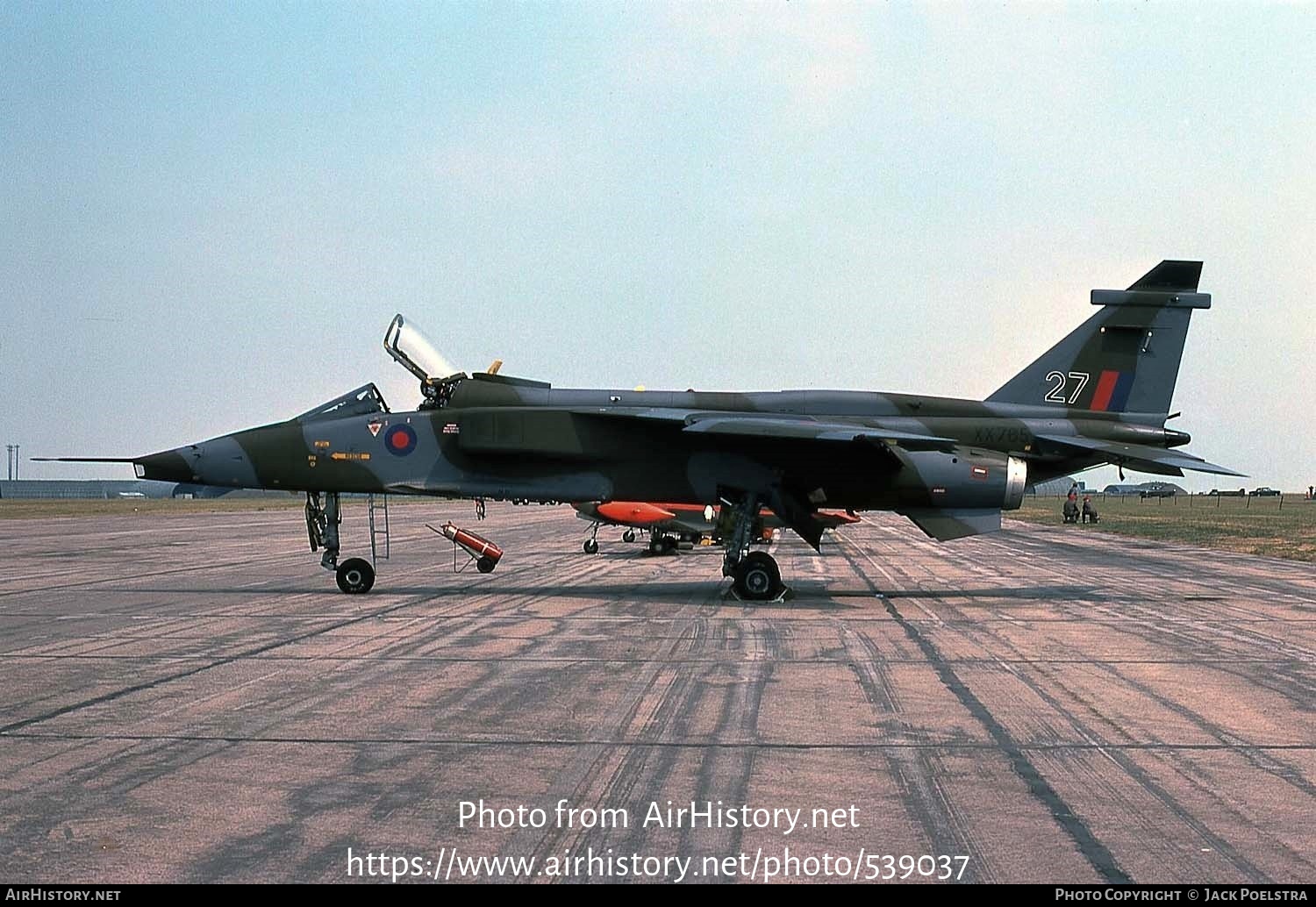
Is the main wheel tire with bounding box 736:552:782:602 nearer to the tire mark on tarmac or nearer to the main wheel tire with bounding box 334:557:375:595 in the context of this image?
the tire mark on tarmac

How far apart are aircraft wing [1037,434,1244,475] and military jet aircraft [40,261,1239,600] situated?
1.2 inches

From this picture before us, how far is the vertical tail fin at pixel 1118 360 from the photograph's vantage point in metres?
19.6

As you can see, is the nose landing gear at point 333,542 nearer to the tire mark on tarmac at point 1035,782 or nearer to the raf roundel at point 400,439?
the raf roundel at point 400,439

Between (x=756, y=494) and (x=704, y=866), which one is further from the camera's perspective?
(x=756, y=494)

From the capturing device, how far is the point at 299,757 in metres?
7.34

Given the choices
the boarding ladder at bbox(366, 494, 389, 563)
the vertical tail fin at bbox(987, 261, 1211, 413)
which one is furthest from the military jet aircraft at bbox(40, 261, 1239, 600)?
the boarding ladder at bbox(366, 494, 389, 563)

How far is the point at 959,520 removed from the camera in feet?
59.0

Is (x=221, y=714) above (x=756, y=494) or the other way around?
the other way around

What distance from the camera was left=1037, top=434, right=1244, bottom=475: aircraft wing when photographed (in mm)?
17594

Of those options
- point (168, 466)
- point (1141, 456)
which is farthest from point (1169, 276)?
point (168, 466)

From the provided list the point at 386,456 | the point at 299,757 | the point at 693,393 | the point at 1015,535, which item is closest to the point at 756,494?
the point at 693,393

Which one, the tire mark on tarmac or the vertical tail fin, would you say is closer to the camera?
the tire mark on tarmac

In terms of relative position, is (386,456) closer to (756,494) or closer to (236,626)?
(236,626)

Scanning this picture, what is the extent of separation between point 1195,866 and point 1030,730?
2.99 metres
